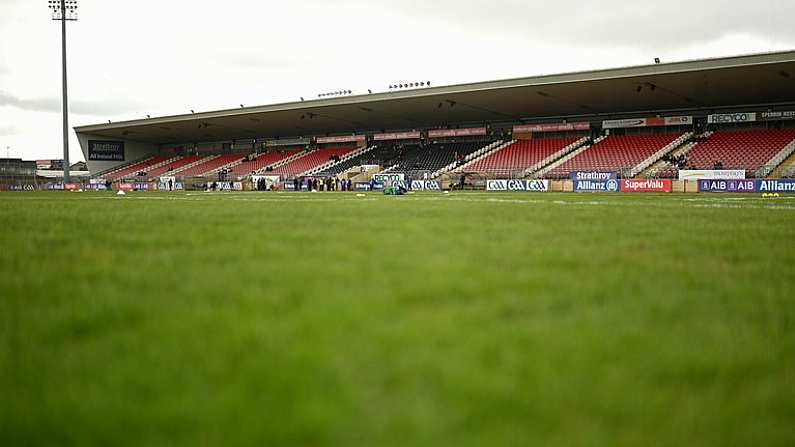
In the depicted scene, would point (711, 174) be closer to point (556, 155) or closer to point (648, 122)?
point (648, 122)

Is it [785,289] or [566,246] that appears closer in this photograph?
[785,289]

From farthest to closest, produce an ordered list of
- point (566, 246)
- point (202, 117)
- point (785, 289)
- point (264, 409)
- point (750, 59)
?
1. point (202, 117)
2. point (750, 59)
3. point (566, 246)
4. point (785, 289)
5. point (264, 409)

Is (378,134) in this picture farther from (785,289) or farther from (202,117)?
(785,289)

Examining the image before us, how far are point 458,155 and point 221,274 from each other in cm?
4765

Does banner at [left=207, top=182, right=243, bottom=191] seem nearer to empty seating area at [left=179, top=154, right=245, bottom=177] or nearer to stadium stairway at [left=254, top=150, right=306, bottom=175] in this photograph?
stadium stairway at [left=254, top=150, right=306, bottom=175]

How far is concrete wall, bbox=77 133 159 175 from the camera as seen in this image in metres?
66.6

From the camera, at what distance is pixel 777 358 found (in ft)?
7.71

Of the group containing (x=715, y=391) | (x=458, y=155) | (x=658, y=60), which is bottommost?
(x=715, y=391)

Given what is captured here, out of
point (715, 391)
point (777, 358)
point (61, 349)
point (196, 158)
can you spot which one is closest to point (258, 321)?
point (61, 349)

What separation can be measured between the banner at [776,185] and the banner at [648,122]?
13.8 meters

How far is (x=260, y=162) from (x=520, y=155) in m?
30.8

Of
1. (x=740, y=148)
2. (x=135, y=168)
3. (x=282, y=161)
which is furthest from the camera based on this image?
(x=135, y=168)

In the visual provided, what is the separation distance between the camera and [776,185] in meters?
29.7

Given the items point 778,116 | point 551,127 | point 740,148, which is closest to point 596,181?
point 740,148
